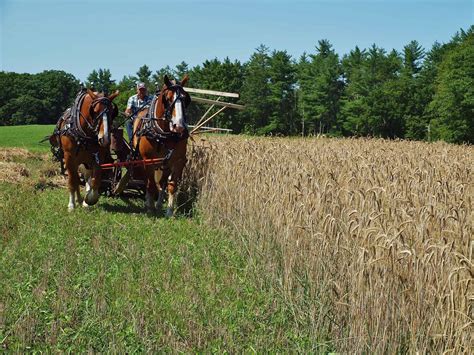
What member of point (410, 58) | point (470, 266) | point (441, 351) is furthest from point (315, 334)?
point (410, 58)

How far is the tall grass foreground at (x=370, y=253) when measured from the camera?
371cm

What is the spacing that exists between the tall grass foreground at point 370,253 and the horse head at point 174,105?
83.1 inches

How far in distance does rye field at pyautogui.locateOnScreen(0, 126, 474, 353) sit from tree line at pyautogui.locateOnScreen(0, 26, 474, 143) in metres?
54.2

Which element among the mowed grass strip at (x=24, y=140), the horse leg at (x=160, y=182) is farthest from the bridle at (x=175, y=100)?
the mowed grass strip at (x=24, y=140)

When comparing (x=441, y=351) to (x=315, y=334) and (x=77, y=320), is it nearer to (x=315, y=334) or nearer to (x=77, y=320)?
(x=315, y=334)

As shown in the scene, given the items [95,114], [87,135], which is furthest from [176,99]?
[87,135]

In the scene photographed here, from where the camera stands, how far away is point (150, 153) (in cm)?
1071

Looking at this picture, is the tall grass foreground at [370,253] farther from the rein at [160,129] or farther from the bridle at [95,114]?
the bridle at [95,114]

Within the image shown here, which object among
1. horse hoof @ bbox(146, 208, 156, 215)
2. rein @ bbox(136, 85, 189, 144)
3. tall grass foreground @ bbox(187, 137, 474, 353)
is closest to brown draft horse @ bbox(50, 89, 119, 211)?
rein @ bbox(136, 85, 189, 144)

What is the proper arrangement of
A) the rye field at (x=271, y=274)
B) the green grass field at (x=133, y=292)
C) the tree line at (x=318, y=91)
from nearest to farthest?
the rye field at (x=271, y=274), the green grass field at (x=133, y=292), the tree line at (x=318, y=91)

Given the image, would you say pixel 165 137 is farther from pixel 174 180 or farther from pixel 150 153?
pixel 174 180

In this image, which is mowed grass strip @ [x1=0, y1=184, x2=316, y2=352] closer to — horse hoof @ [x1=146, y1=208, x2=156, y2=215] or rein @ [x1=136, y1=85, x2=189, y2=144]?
horse hoof @ [x1=146, y1=208, x2=156, y2=215]

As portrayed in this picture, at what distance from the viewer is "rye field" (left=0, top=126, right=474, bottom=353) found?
395cm

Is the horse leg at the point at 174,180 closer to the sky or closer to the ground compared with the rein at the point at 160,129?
closer to the ground
